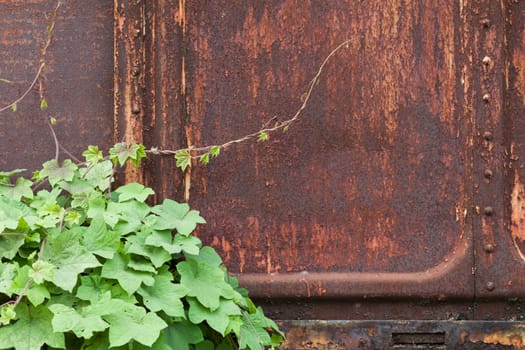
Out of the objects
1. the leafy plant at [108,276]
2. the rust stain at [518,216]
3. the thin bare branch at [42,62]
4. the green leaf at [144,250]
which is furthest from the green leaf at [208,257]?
the rust stain at [518,216]

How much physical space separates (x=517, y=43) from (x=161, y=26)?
3.17 ft

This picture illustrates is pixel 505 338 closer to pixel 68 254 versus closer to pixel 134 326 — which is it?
pixel 134 326

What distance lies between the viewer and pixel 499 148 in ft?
6.94

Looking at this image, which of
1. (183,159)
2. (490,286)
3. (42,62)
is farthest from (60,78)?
(490,286)

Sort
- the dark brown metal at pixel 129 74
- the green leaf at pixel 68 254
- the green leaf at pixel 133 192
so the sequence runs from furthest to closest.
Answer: the dark brown metal at pixel 129 74
the green leaf at pixel 133 192
the green leaf at pixel 68 254

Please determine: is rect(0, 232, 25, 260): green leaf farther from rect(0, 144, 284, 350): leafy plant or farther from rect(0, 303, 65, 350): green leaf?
rect(0, 303, 65, 350): green leaf

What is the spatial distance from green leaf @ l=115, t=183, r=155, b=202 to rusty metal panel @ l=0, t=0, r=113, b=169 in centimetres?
27

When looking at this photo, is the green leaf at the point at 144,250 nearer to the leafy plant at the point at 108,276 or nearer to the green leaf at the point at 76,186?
the leafy plant at the point at 108,276

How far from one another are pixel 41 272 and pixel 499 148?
121 centimetres

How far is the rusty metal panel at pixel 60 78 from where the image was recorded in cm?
224

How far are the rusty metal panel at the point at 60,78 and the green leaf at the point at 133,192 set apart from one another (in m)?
0.27

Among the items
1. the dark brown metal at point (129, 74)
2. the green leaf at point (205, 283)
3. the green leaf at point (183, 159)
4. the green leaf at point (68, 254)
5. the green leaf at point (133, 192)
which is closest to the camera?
the green leaf at point (68, 254)

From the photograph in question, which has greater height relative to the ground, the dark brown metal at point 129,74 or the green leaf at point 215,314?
the dark brown metal at point 129,74

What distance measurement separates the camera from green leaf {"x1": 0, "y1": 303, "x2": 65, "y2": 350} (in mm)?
1627
